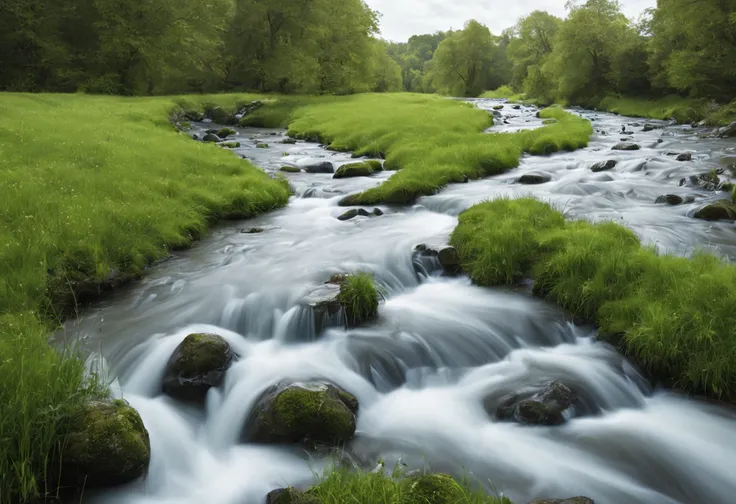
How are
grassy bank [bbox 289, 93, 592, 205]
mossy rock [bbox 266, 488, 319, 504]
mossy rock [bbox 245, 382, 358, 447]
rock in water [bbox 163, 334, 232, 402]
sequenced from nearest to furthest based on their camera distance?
1. mossy rock [bbox 266, 488, 319, 504]
2. mossy rock [bbox 245, 382, 358, 447]
3. rock in water [bbox 163, 334, 232, 402]
4. grassy bank [bbox 289, 93, 592, 205]

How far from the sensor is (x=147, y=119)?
83.4ft

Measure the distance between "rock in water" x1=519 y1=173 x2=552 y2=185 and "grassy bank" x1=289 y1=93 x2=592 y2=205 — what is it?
1432mm

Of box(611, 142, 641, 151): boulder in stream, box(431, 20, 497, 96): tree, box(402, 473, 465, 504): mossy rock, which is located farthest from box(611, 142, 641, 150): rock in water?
box(431, 20, 497, 96): tree

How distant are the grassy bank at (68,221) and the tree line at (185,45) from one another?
1064 inches

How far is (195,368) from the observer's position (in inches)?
239

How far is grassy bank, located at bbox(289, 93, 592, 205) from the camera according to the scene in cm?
1539

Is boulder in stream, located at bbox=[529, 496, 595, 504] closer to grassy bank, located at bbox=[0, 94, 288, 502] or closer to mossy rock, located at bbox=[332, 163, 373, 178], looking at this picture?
grassy bank, located at bbox=[0, 94, 288, 502]

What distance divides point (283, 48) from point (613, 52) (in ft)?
103

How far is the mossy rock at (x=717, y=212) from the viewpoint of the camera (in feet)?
37.5

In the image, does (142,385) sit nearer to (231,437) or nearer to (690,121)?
(231,437)

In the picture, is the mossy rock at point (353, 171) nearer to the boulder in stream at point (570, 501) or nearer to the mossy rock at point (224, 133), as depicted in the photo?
the mossy rock at point (224, 133)

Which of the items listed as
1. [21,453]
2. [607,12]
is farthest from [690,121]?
[21,453]

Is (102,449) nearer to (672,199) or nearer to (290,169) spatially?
(672,199)

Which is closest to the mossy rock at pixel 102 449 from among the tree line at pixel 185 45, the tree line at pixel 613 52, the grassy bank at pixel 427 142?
the grassy bank at pixel 427 142
